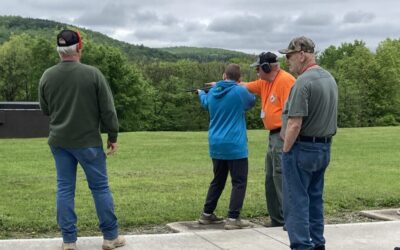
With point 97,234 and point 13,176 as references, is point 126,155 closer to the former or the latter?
point 13,176

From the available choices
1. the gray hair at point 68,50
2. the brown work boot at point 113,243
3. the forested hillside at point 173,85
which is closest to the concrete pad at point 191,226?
the brown work boot at point 113,243

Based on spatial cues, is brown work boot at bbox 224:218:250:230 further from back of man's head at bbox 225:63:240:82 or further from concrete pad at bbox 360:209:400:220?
concrete pad at bbox 360:209:400:220

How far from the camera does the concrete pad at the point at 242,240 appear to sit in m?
5.43

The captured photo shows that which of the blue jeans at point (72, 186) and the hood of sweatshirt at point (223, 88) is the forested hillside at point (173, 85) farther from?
the blue jeans at point (72, 186)

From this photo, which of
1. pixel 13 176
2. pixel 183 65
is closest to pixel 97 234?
pixel 13 176

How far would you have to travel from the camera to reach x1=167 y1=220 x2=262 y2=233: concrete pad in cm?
616

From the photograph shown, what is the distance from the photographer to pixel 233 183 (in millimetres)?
6359

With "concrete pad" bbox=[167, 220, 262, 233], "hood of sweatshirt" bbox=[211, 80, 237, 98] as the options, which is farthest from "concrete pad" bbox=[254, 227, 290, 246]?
"hood of sweatshirt" bbox=[211, 80, 237, 98]

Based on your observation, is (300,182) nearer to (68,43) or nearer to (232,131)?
(232,131)

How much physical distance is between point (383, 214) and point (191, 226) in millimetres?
2394

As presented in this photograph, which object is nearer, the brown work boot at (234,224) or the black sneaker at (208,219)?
the brown work boot at (234,224)

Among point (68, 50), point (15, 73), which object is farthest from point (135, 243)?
point (15, 73)

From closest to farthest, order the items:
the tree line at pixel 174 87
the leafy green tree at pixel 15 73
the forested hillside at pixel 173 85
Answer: the forested hillside at pixel 173 85 → the tree line at pixel 174 87 → the leafy green tree at pixel 15 73

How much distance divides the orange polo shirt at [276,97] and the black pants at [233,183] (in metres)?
0.61
